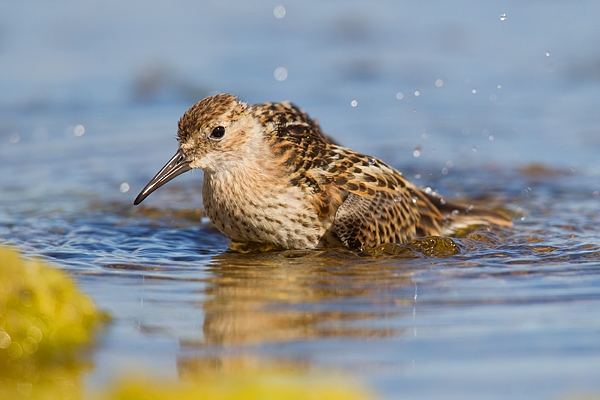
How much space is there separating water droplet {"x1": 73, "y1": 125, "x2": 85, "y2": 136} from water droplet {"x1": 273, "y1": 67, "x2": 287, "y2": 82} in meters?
3.05

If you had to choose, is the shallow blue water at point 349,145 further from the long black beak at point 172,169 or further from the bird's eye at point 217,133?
the bird's eye at point 217,133

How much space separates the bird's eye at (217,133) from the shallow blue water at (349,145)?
92 centimetres

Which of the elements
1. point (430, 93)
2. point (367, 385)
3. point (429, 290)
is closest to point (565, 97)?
point (430, 93)

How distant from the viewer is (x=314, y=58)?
14633mm

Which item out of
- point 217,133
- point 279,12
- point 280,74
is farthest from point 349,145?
point 279,12

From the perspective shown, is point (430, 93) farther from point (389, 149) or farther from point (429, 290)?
point (429, 290)

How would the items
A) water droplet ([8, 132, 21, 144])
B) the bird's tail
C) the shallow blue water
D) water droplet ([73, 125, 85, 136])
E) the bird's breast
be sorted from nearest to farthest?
the shallow blue water < the bird's breast < the bird's tail < water droplet ([8, 132, 21, 144]) < water droplet ([73, 125, 85, 136])

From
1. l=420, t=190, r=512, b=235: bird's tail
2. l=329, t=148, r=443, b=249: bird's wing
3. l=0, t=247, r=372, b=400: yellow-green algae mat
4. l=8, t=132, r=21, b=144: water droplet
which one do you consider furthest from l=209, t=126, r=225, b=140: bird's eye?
l=8, t=132, r=21, b=144: water droplet

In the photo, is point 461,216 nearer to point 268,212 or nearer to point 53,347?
point 268,212

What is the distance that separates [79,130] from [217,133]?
16.2 ft

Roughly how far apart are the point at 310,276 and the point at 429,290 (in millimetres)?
880

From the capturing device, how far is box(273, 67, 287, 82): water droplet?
13688 millimetres

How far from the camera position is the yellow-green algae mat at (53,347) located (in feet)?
14.0

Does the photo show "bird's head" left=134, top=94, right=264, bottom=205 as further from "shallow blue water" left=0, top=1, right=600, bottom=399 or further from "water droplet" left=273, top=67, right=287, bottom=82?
"water droplet" left=273, top=67, right=287, bottom=82
